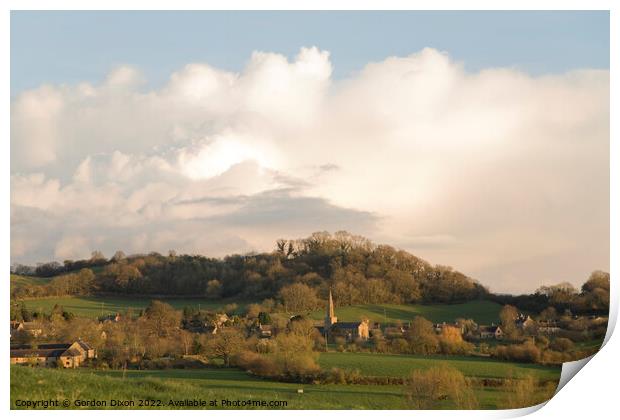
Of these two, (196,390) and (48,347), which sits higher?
(48,347)

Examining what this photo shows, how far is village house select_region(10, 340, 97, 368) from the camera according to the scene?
1016 centimetres

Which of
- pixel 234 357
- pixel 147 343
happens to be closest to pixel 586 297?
pixel 234 357

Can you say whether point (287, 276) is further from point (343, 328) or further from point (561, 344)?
point (561, 344)

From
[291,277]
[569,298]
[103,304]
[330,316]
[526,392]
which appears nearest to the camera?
[526,392]

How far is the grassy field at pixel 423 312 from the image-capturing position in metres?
10.5

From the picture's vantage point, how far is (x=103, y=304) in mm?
10852

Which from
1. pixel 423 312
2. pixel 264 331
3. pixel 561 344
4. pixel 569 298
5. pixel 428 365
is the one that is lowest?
pixel 428 365

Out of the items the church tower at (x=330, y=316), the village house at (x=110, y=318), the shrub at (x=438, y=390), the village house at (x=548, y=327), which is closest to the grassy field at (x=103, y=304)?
the village house at (x=110, y=318)

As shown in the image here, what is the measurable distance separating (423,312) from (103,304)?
4192mm

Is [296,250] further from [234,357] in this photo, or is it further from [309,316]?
[234,357]

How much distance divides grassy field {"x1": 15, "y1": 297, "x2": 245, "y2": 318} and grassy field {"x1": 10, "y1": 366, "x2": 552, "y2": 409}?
856mm

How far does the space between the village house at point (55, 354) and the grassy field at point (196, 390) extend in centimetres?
24

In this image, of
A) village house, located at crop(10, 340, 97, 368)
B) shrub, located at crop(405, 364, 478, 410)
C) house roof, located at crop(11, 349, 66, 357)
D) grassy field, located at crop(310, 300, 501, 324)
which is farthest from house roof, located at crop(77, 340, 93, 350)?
shrub, located at crop(405, 364, 478, 410)

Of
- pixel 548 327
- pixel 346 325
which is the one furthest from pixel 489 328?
pixel 346 325
